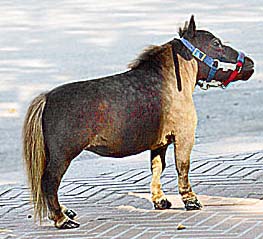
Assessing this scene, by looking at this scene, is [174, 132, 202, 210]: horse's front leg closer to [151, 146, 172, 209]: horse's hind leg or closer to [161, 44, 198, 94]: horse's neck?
[151, 146, 172, 209]: horse's hind leg

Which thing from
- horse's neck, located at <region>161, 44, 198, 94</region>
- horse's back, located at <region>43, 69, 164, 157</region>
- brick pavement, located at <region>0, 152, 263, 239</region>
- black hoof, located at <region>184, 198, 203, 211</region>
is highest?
horse's neck, located at <region>161, 44, 198, 94</region>

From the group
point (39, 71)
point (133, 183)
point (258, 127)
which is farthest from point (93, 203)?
point (39, 71)

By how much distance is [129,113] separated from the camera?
5.52 meters

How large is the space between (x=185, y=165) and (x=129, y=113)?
0.69 meters

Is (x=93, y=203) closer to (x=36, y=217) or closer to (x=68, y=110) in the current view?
(x=36, y=217)

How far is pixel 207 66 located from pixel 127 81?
66cm

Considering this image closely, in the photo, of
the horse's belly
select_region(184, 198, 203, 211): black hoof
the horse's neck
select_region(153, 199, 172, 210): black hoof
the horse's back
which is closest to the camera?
the horse's back

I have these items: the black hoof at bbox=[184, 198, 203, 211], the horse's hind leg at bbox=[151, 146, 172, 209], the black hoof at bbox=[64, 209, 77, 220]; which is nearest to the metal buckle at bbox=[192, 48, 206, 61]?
the horse's hind leg at bbox=[151, 146, 172, 209]

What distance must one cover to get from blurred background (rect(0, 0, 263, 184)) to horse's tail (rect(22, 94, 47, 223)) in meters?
2.14

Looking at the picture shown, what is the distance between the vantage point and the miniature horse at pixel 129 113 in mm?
5426

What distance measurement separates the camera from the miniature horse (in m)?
5.43

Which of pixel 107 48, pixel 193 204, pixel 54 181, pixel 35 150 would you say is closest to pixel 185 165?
pixel 193 204

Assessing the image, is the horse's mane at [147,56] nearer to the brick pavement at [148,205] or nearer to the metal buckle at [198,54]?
the metal buckle at [198,54]

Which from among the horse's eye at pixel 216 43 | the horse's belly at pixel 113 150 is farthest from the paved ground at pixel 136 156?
the horse's eye at pixel 216 43
